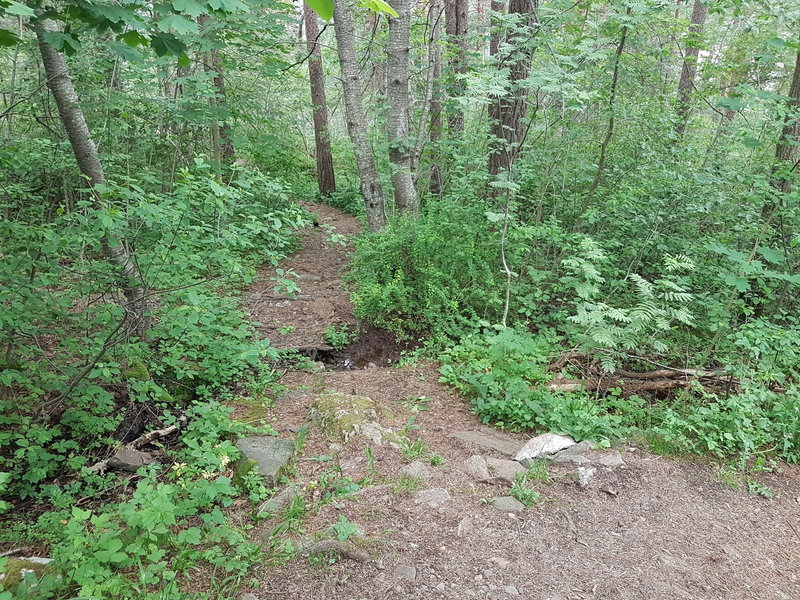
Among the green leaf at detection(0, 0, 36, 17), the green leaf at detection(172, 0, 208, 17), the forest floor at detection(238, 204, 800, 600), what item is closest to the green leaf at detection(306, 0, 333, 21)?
the green leaf at detection(172, 0, 208, 17)

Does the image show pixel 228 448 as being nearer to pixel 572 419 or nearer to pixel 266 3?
pixel 572 419

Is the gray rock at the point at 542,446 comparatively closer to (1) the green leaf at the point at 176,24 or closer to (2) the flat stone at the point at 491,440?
(2) the flat stone at the point at 491,440

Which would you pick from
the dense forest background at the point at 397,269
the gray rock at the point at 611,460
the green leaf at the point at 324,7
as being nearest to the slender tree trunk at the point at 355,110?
the dense forest background at the point at 397,269

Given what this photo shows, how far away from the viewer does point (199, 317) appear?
389 cm

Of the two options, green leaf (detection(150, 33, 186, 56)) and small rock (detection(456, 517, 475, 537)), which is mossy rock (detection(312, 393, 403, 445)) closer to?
small rock (detection(456, 517, 475, 537))

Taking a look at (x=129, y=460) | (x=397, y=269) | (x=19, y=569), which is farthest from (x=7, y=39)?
(x=397, y=269)

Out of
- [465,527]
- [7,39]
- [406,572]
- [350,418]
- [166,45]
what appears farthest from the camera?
[350,418]

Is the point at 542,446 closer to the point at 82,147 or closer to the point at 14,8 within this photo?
the point at 14,8

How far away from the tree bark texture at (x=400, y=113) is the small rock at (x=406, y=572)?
5595mm

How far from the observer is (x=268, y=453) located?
3.64 metres

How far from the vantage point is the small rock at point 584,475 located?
3.46 m

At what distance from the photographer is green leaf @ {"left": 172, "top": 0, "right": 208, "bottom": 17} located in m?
1.71

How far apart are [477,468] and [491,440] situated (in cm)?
57

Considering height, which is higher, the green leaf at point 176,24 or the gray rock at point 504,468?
the green leaf at point 176,24
